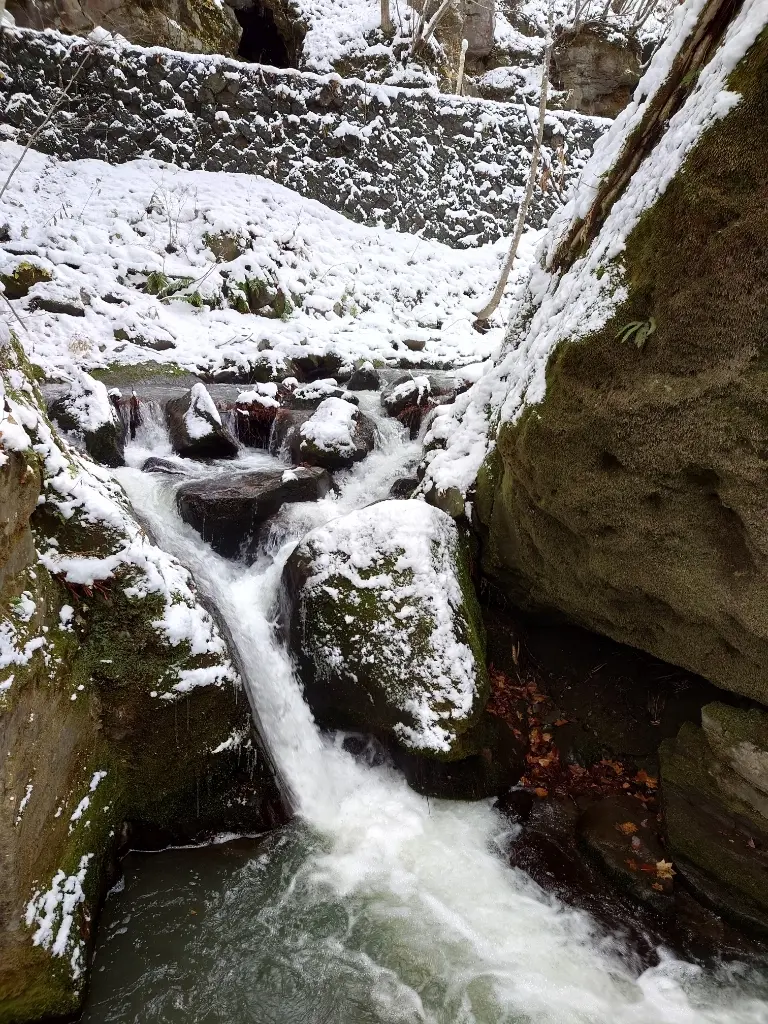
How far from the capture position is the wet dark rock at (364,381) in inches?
395

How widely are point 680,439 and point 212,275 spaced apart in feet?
37.0

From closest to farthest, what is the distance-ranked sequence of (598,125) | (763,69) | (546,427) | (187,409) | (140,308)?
(763,69) → (546,427) → (187,409) → (140,308) → (598,125)

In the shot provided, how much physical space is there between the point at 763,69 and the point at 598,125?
18.9 m

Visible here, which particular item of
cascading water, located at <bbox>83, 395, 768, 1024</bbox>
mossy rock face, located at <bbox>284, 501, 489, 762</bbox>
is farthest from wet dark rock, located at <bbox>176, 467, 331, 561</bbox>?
cascading water, located at <bbox>83, 395, 768, 1024</bbox>

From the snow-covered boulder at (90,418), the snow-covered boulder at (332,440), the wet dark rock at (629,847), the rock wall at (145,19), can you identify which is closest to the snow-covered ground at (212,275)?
the snow-covered boulder at (90,418)

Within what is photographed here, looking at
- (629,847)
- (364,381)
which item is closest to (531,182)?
(364,381)

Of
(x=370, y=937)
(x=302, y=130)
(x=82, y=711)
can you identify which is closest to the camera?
(x=82, y=711)

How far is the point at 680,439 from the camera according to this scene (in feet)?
9.57

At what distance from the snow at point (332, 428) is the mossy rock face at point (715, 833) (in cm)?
490

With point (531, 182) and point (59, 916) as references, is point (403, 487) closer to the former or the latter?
point (59, 916)

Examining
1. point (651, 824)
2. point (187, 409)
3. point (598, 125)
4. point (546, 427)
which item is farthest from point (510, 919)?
point (598, 125)

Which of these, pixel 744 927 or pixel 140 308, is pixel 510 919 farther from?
pixel 140 308

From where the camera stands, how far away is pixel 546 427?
3.54 metres

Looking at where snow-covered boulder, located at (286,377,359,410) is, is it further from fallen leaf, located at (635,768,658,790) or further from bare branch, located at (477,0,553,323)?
fallen leaf, located at (635,768,658,790)
